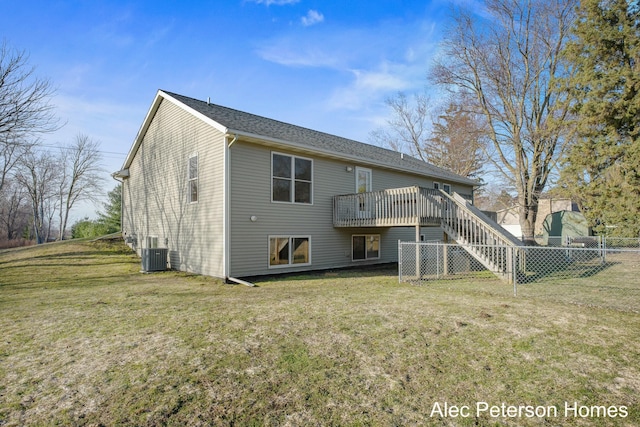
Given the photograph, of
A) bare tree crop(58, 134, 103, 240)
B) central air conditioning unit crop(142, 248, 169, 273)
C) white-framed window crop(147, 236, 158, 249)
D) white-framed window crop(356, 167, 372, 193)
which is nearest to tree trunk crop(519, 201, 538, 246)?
white-framed window crop(356, 167, 372, 193)

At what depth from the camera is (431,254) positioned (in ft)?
41.9

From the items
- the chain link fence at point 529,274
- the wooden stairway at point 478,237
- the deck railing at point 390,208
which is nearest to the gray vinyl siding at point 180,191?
the deck railing at point 390,208

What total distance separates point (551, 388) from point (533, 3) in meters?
21.4

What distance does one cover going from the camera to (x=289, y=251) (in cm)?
1106

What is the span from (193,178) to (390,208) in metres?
6.52

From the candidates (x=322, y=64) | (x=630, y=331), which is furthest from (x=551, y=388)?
(x=322, y=64)

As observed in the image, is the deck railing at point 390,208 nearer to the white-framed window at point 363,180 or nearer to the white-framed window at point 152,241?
the white-framed window at point 363,180

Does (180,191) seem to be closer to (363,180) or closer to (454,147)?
(363,180)

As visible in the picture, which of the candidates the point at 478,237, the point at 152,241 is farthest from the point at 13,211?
the point at 478,237

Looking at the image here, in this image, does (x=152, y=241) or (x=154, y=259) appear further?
(x=152, y=241)

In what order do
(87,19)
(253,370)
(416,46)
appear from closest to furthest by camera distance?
(253,370) < (87,19) < (416,46)

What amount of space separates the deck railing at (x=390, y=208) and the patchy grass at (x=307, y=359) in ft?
11.0

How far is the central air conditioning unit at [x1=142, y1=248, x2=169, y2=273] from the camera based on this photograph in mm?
11273

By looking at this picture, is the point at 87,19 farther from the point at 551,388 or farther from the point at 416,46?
the point at 551,388
